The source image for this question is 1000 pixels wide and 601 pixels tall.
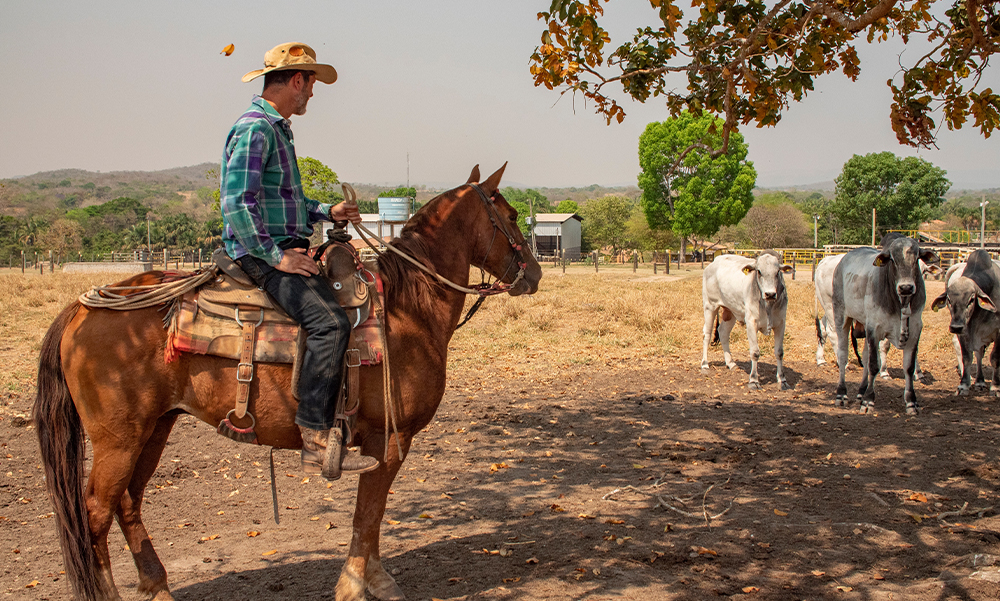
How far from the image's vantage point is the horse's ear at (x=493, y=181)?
4.43 meters

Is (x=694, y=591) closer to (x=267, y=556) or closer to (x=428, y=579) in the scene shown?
(x=428, y=579)

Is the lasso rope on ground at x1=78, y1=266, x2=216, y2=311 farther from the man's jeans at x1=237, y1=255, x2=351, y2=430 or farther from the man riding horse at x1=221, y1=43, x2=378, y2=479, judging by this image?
the man's jeans at x1=237, y1=255, x2=351, y2=430

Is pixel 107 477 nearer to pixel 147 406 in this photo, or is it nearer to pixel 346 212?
pixel 147 406

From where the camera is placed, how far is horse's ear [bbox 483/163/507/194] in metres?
4.43

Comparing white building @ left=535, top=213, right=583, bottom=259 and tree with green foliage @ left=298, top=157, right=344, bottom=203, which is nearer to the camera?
tree with green foliage @ left=298, top=157, right=344, bottom=203

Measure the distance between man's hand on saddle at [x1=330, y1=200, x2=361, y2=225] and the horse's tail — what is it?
1.57m

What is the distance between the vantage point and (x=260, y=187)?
363cm

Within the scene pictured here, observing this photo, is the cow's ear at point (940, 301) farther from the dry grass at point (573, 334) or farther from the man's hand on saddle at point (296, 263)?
the man's hand on saddle at point (296, 263)

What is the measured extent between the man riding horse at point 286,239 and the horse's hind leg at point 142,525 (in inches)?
40.5

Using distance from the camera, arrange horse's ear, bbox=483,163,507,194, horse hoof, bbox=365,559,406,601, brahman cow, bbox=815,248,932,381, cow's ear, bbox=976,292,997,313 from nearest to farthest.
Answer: horse hoof, bbox=365,559,406,601 < horse's ear, bbox=483,163,507,194 < cow's ear, bbox=976,292,997,313 < brahman cow, bbox=815,248,932,381

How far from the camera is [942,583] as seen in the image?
3.95 meters

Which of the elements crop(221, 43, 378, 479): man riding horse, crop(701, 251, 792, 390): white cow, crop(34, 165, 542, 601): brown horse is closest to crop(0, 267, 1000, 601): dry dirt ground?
crop(34, 165, 542, 601): brown horse

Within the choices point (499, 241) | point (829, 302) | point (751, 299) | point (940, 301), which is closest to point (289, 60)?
point (499, 241)

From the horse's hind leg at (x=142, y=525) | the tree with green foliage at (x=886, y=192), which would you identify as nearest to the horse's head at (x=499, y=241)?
the horse's hind leg at (x=142, y=525)
